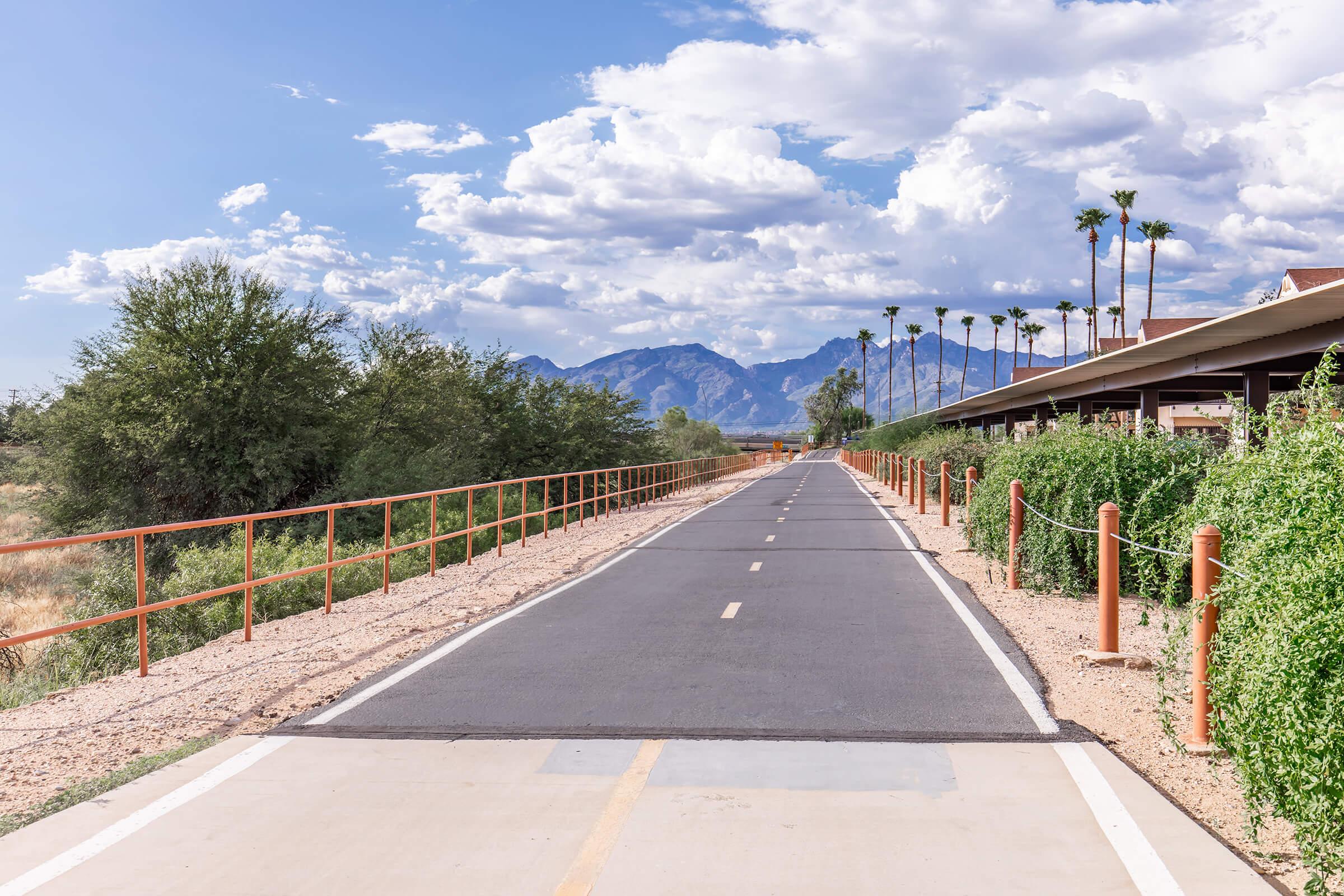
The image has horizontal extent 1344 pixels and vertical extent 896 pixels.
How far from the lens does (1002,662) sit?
8852 mm

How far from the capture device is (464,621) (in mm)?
11461

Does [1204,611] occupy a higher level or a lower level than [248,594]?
higher

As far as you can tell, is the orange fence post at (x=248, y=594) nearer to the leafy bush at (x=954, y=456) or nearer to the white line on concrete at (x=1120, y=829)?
the white line on concrete at (x=1120, y=829)

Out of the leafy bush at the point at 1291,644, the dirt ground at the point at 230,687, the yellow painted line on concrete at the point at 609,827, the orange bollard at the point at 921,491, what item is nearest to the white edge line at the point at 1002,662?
the leafy bush at the point at 1291,644

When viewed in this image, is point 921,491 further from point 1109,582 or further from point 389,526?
point 1109,582

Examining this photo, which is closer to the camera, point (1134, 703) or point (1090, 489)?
point (1134, 703)

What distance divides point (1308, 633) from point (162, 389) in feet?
95.3

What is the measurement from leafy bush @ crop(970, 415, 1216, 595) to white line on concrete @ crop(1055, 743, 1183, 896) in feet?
18.9

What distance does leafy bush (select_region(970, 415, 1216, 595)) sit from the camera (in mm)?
12102

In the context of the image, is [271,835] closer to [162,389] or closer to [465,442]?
[162,389]

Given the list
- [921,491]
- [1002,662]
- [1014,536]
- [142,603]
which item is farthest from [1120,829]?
[921,491]

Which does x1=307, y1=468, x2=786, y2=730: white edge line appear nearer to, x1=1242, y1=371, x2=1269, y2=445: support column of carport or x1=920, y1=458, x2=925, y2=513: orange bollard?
x1=920, y1=458, x2=925, y2=513: orange bollard

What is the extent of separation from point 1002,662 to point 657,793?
4361 millimetres

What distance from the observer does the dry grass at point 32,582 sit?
21.9 meters
